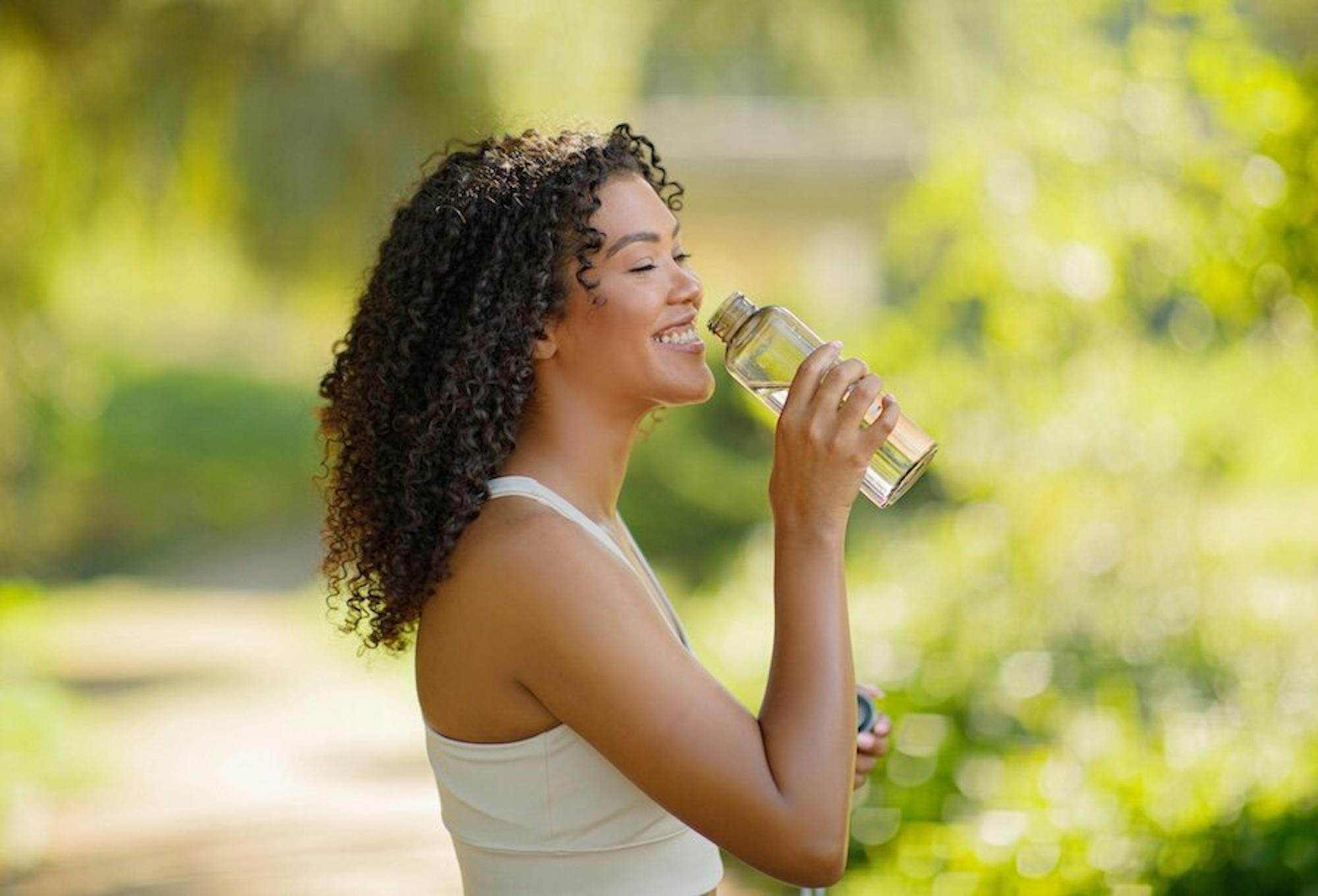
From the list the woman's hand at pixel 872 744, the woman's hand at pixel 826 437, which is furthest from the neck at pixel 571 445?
the woman's hand at pixel 872 744

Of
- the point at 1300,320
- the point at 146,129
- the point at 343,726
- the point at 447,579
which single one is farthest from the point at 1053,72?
the point at 447,579

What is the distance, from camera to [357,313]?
91.4 inches

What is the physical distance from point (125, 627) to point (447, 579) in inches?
453

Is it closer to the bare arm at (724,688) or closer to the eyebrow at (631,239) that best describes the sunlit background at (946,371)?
the bare arm at (724,688)

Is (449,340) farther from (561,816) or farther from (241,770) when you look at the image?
(241,770)

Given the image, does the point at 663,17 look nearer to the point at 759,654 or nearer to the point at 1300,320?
the point at 1300,320

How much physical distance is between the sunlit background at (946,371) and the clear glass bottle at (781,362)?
2.44 m

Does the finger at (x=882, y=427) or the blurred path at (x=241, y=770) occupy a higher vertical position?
the blurred path at (x=241, y=770)

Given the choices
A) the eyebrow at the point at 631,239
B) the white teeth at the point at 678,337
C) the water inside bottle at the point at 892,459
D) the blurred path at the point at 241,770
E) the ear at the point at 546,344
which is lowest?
the water inside bottle at the point at 892,459

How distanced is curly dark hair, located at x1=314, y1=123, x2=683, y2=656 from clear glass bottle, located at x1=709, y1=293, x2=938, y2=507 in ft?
0.59

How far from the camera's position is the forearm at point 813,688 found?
6.29 feet

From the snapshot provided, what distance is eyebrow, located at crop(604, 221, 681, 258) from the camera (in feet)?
7.04

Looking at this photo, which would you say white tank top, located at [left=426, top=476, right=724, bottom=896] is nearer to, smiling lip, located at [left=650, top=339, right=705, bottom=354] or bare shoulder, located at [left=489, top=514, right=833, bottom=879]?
bare shoulder, located at [left=489, top=514, right=833, bottom=879]

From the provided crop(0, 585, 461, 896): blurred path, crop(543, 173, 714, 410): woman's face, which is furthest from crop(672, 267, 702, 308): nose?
crop(0, 585, 461, 896): blurred path
